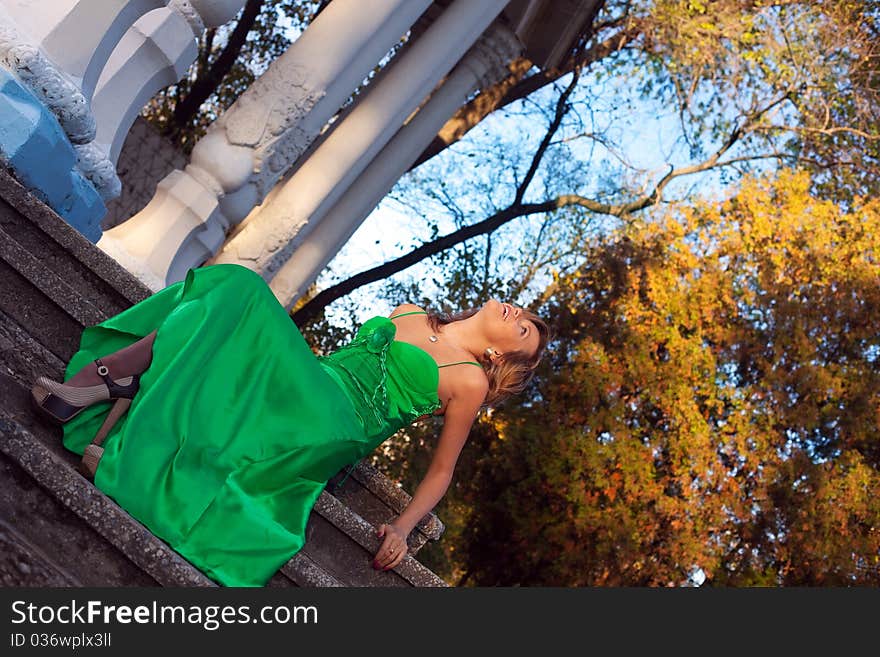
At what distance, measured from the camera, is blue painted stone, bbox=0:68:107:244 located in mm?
4328

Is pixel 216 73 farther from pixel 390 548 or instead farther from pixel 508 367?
pixel 390 548

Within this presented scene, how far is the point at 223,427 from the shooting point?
318 cm

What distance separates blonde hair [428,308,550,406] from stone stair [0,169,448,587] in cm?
54

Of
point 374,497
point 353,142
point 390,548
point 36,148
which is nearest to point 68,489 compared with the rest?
point 390,548

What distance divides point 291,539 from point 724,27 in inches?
467

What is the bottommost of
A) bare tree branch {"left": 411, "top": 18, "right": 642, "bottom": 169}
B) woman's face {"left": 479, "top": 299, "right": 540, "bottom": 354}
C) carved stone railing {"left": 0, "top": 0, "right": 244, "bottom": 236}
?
carved stone railing {"left": 0, "top": 0, "right": 244, "bottom": 236}

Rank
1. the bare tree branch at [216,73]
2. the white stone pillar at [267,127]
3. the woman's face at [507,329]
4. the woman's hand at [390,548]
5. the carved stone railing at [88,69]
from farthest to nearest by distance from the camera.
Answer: the bare tree branch at [216,73], the white stone pillar at [267,127], the carved stone railing at [88,69], the woman's face at [507,329], the woman's hand at [390,548]

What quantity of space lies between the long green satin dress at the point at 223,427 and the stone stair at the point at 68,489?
0.13 meters

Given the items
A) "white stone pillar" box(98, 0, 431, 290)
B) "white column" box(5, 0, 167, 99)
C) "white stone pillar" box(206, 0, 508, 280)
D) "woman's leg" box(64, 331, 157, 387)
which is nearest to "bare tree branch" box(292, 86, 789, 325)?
"white stone pillar" box(206, 0, 508, 280)

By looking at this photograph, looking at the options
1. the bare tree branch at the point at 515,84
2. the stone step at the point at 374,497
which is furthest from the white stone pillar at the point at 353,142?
the stone step at the point at 374,497

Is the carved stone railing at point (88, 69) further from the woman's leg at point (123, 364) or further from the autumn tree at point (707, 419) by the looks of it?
the autumn tree at point (707, 419)

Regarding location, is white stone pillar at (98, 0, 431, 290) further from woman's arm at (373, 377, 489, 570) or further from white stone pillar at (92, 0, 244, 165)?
woman's arm at (373, 377, 489, 570)

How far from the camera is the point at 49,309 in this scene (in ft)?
11.4

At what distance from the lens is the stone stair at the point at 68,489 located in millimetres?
2459
